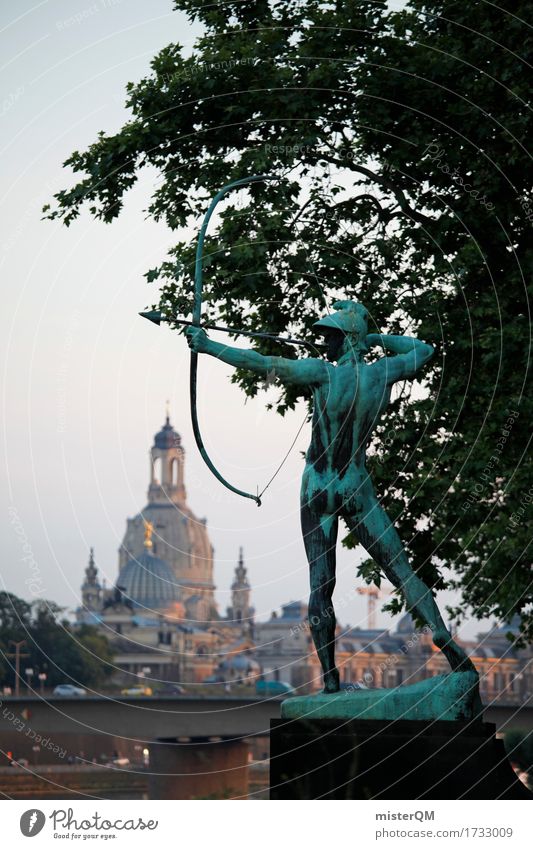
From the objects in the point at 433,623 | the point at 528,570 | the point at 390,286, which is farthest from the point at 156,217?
the point at 433,623

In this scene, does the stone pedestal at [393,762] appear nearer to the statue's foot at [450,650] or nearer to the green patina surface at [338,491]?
the green patina surface at [338,491]

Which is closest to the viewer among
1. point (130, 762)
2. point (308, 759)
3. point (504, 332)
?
point (308, 759)

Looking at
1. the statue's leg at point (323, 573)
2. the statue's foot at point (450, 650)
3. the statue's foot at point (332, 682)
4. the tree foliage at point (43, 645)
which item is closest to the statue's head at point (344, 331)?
the statue's leg at point (323, 573)

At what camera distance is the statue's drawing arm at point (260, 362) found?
1416cm

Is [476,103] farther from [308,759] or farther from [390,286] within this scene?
[308,759]

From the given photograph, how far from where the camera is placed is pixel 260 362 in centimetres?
1428

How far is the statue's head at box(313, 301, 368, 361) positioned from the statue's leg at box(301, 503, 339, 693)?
5.02 ft

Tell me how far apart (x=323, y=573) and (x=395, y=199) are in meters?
12.9

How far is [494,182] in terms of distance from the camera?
2441cm

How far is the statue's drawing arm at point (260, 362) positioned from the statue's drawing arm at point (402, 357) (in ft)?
2.23

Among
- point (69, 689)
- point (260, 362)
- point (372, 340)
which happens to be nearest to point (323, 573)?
A: point (260, 362)

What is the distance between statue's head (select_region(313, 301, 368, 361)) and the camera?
48.9ft

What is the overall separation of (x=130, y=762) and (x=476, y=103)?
105902 mm

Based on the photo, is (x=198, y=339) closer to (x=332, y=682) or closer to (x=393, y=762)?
(x=332, y=682)
